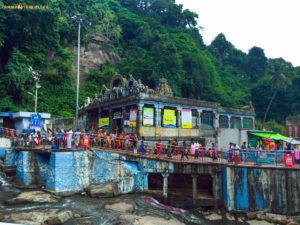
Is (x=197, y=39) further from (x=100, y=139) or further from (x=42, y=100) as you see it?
(x=100, y=139)

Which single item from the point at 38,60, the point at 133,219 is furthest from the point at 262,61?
the point at 133,219

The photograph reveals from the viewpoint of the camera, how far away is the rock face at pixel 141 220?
16.4m

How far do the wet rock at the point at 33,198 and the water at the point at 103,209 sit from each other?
1.14ft

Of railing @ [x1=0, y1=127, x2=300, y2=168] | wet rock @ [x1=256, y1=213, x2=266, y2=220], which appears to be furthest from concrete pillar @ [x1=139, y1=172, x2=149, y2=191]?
wet rock @ [x1=256, y1=213, x2=266, y2=220]

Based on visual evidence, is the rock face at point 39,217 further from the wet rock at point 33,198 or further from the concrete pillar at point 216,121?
the concrete pillar at point 216,121

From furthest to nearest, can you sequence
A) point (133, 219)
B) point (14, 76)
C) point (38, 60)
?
point (38, 60) → point (14, 76) → point (133, 219)

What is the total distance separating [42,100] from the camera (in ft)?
149

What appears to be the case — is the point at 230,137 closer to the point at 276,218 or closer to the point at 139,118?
the point at 139,118

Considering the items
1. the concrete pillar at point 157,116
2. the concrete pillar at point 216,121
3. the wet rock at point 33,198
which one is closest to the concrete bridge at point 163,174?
the wet rock at point 33,198

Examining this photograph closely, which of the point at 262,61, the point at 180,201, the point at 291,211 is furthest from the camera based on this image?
the point at 262,61

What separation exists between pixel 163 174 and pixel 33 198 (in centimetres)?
888

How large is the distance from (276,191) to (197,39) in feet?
256

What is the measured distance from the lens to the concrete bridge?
18984 mm

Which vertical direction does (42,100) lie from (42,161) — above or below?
above
